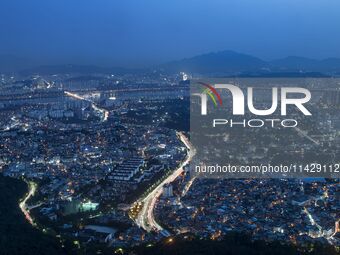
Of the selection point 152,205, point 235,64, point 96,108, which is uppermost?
point 235,64

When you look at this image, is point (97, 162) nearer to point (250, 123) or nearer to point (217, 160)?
point (217, 160)

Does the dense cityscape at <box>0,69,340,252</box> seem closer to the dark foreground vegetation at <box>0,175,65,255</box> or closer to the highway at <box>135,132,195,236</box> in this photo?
the highway at <box>135,132,195,236</box>

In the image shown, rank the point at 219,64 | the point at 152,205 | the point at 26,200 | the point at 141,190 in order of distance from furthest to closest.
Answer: the point at 219,64
the point at 141,190
the point at 26,200
the point at 152,205

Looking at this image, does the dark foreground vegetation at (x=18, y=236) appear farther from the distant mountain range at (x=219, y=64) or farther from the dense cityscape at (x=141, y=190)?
the distant mountain range at (x=219, y=64)

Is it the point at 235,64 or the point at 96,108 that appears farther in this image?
the point at 235,64

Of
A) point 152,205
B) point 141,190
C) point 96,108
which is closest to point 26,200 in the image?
point 141,190

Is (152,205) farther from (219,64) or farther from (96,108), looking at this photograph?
(219,64)

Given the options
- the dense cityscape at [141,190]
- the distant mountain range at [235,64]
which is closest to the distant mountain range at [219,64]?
the distant mountain range at [235,64]

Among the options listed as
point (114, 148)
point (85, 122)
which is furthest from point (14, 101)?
point (114, 148)

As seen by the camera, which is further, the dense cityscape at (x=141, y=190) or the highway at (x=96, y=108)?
the highway at (x=96, y=108)

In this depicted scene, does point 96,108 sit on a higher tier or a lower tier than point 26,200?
higher

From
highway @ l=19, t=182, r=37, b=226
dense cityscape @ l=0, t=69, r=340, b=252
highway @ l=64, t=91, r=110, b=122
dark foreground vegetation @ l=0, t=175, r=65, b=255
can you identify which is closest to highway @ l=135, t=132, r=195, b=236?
dense cityscape @ l=0, t=69, r=340, b=252
